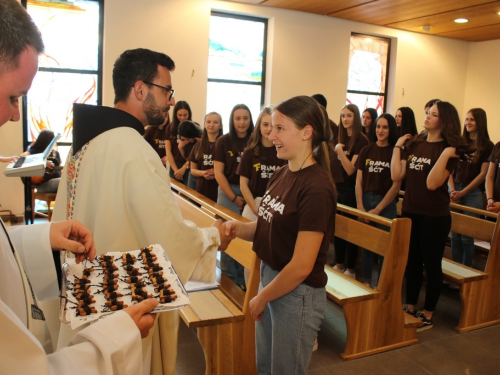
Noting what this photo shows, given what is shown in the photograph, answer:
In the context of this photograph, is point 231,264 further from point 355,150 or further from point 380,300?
point 355,150

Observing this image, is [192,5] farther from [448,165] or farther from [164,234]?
[164,234]

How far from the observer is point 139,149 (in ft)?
5.99

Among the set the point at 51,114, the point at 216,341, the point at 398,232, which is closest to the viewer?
the point at 216,341

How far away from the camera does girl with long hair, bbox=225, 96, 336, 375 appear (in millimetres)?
1809

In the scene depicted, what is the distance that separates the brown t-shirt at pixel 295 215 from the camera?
1797 mm

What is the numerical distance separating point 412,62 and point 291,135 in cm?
794

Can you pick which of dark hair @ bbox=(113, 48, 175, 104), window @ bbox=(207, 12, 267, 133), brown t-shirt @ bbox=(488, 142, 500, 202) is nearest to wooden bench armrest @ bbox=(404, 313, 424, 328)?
brown t-shirt @ bbox=(488, 142, 500, 202)

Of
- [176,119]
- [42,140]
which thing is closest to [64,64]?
[42,140]

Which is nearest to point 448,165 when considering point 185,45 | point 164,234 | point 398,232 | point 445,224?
point 445,224

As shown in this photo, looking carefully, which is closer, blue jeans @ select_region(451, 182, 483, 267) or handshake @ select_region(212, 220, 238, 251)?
handshake @ select_region(212, 220, 238, 251)

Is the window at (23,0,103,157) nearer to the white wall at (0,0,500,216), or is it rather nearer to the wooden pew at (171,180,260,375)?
the white wall at (0,0,500,216)

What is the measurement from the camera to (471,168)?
5020mm

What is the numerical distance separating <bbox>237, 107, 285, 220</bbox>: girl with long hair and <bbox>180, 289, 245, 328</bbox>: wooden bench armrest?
1.13 meters

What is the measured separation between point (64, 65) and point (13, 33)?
6255mm
